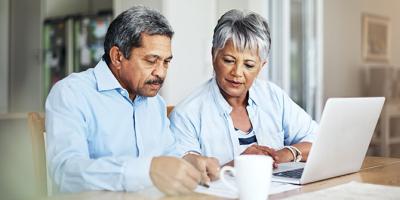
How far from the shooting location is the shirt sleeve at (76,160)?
726 mm

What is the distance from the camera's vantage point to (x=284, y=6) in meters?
2.34

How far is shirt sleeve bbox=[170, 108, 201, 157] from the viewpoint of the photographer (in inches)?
43.1

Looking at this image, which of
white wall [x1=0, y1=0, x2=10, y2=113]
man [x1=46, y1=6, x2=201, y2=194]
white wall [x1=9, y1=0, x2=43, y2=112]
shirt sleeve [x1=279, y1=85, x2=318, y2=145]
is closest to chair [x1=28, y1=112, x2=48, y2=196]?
man [x1=46, y1=6, x2=201, y2=194]

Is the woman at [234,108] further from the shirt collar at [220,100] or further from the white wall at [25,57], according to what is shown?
the white wall at [25,57]

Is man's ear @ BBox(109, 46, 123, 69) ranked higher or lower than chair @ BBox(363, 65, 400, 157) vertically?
higher

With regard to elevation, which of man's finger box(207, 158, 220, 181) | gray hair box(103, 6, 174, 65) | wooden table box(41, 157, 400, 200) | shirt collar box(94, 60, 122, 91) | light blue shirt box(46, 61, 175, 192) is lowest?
wooden table box(41, 157, 400, 200)

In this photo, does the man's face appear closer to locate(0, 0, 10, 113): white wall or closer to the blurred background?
the blurred background

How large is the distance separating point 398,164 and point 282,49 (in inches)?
49.9

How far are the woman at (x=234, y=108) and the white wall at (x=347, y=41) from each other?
2126 mm

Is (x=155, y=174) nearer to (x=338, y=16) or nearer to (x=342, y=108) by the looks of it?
(x=342, y=108)

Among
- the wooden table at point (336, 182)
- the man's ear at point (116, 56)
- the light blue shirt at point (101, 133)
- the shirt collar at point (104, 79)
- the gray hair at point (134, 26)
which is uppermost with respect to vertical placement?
the gray hair at point (134, 26)

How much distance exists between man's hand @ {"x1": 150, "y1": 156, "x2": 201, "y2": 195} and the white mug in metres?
0.05

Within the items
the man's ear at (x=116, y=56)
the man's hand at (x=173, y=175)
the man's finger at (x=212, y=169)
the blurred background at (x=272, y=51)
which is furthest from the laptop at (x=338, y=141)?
the blurred background at (x=272, y=51)

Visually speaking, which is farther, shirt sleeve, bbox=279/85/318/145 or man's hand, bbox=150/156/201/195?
shirt sleeve, bbox=279/85/318/145
